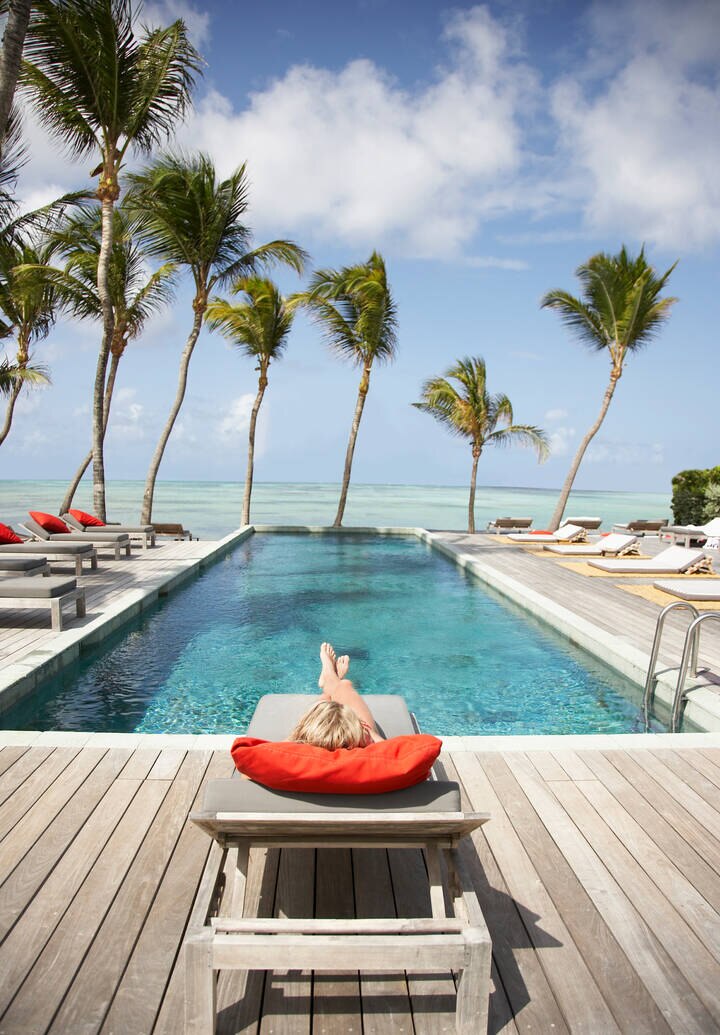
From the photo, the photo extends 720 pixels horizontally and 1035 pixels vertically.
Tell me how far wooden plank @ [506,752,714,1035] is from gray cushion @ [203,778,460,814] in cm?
79

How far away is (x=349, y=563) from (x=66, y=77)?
891 centimetres

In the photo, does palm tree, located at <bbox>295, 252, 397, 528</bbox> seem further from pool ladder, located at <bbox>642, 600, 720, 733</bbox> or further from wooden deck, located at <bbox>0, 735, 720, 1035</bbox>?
wooden deck, located at <bbox>0, 735, 720, 1035</bbox>

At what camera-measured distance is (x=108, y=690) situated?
5211 mm

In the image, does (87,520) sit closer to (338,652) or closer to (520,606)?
(338,652)

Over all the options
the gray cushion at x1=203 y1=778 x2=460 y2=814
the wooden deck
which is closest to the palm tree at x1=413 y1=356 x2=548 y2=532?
the wooden deck

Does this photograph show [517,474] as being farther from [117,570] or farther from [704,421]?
[117,570]

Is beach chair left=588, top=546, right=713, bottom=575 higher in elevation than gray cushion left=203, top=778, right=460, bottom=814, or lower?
lower

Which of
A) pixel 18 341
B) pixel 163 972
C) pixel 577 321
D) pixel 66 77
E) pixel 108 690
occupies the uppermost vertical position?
pixel 66 77

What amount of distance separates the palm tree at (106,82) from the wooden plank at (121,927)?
10391 mm

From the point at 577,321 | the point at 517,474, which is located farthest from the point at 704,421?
the point at 577,321

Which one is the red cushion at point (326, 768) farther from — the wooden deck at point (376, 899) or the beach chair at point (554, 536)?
the beach chair at point (554, 536)

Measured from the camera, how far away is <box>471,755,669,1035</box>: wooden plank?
177 cm

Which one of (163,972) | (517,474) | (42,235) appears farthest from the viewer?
(517,474)

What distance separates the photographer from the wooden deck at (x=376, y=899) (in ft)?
5.76
